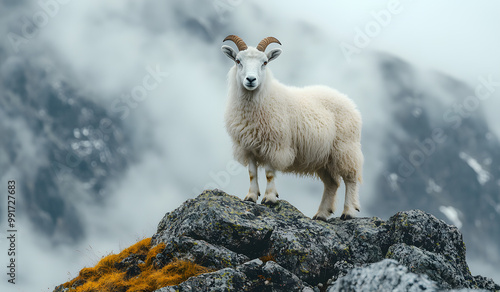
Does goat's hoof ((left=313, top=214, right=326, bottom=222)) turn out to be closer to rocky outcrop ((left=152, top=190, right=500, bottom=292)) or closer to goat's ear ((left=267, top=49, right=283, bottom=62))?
rocky outcrop ((left=152, top=190, right=500, bottom=292))

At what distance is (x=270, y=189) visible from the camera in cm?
1387

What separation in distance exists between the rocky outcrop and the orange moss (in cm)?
29

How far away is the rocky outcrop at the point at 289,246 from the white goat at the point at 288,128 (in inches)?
Result: 60.3

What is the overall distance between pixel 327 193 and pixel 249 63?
5.08 metres

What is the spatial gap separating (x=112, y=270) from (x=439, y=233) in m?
8.06

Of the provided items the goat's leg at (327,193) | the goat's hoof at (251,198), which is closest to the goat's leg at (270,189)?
the goat's hoof at (251,198)

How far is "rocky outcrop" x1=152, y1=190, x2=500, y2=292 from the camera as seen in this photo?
411 inches

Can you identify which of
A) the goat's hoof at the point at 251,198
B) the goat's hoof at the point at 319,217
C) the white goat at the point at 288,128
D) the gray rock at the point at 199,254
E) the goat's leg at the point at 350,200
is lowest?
the gray rock at the point at 199,254

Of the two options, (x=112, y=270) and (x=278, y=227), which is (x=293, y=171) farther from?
(x=112, y=270)

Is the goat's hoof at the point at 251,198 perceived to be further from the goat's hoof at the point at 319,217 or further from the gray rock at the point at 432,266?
the gray rock at the point at 432,266

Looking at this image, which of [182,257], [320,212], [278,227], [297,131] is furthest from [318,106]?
[182,257]

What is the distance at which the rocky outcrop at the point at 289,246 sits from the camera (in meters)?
10.4

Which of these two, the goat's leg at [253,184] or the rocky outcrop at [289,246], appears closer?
the rocky outcrop at [289,246]

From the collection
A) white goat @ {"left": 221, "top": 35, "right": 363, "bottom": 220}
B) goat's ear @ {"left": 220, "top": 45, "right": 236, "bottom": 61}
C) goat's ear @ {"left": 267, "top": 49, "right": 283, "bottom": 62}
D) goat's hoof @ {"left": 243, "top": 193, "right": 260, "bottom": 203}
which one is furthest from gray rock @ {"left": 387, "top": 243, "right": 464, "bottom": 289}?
goat's ear @ {"left": 220, "top": 45, "right": 236, "bottom": 61}
